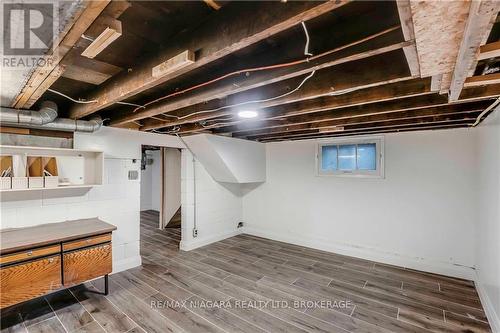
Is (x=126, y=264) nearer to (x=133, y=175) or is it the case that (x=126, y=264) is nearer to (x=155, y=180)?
(x=133, y=175)

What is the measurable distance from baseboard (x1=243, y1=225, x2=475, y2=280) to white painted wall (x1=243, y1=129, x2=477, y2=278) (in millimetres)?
11

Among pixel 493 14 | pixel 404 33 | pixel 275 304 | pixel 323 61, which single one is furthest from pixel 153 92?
pixel 275 304

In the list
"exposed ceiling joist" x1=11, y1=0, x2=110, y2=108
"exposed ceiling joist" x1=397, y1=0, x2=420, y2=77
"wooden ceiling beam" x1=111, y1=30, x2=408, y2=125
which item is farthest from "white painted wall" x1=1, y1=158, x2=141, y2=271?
"exposed ceiling joist" x1=397, y1=0, x2=420, y2=77

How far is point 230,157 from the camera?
Result: 416 centimetres

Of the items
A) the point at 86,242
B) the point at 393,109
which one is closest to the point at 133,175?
the point at 86,242

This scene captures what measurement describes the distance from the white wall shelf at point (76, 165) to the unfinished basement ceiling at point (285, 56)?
63 centimetres

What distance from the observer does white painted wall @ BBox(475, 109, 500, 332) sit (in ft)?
7.00

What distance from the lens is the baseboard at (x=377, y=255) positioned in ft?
10.6

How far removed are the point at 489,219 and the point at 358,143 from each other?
6.23 ft

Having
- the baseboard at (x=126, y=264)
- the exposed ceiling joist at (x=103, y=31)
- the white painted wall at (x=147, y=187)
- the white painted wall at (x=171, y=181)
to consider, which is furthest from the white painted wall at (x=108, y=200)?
the white painted wall at (x=147, y=187)

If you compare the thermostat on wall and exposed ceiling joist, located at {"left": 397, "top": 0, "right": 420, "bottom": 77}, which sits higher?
exposed ceiling joist, located at {"left": 397, "top": 0, "right": 420, "bottom": 77}

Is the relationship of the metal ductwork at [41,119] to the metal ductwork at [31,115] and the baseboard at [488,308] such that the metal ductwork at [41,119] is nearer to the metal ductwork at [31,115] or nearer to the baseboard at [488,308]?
the metal ductwork at [31,115]

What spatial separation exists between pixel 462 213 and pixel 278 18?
3.68 metres

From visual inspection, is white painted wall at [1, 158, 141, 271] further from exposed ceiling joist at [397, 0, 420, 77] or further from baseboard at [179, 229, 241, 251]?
exposed ceiling joist at [397, 0, 420, 77]
